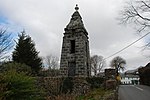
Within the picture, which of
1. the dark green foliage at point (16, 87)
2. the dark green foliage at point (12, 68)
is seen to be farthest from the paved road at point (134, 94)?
the dark green foliage at point (16, 87)

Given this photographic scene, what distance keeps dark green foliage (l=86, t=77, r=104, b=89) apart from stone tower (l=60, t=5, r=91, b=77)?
3.95ft

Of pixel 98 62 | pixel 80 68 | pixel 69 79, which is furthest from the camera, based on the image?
pixel 98 62

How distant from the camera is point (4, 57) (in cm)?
2319

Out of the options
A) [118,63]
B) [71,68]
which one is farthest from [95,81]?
[118,63]

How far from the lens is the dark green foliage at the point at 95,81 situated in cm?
2242

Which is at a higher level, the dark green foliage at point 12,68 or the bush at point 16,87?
the dark green foliage at point 12,68

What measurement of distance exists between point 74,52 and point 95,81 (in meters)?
3.78

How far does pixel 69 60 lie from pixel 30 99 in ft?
54.4

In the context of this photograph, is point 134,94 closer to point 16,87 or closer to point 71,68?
point 71,68

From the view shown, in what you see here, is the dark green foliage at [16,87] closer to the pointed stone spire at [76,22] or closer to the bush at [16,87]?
the bush at [16,87]

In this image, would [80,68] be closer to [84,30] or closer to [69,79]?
[69,79]

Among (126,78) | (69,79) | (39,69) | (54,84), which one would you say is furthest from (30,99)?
(126,78)

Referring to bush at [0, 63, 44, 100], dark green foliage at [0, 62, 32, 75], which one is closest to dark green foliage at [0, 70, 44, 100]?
bush at [0, 63, 44, 100]

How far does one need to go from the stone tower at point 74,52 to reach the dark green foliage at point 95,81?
120 centimetres
